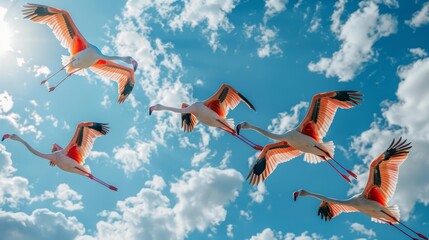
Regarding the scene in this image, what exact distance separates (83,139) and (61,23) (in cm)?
549

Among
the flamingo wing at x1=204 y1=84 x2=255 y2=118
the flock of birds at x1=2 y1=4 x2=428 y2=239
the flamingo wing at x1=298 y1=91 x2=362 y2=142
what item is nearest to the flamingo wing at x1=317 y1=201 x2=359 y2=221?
the flock of birds at x1=2 y1=4 x2=428 y2=239

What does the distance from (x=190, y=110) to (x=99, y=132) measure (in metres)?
4.44

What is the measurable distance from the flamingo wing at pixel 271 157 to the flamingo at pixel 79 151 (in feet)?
20.8

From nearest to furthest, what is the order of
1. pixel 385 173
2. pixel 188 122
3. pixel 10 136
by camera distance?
pixel 385 173, pixel 188 122, pixel 10 136

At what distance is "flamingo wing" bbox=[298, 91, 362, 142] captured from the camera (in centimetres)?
1942

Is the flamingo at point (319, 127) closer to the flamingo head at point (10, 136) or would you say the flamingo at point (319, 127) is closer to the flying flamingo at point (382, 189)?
the flying flamingo at point (382, 189)

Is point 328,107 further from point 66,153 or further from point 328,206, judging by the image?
point 66,153

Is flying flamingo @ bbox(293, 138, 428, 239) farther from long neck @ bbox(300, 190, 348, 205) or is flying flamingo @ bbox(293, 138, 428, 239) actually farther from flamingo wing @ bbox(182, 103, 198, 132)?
flamingo wing @ bbox(182, 103, 198, 132)

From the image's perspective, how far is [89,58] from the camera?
2388 centimetres

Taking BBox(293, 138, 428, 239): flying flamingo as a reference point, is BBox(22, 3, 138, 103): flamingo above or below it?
above

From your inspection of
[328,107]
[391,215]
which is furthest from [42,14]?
[391,215]

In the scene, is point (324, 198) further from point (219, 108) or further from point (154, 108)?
point (154, 108)

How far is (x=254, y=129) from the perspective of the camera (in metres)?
22.0

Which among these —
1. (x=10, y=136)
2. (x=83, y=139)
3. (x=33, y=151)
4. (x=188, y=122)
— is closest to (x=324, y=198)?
(x=188, y=122)
